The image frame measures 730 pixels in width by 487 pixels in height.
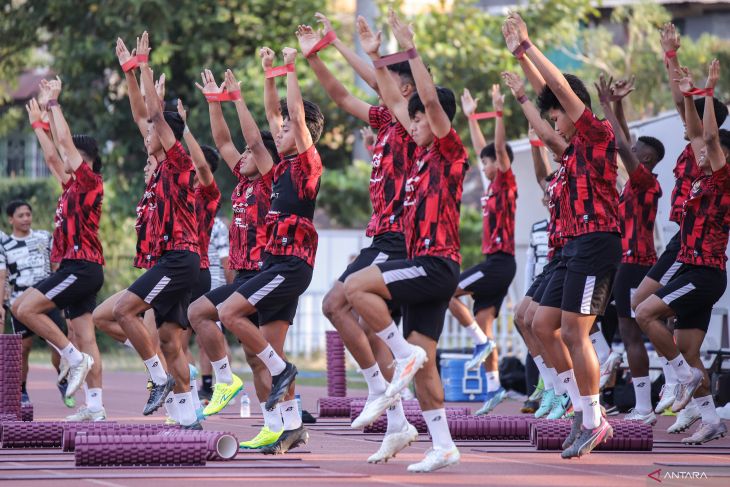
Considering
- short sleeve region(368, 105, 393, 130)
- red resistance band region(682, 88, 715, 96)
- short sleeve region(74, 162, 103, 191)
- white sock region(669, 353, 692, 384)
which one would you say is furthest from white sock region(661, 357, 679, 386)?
short sleeve region(74, 162, 103, 191)

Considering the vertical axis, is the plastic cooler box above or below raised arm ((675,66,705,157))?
below

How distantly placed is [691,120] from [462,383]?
603cm

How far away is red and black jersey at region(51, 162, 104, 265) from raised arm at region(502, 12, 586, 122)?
4.78 metres

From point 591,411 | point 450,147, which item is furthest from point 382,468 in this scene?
point 450,147

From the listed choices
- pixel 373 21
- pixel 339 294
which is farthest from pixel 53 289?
pixel 373 21

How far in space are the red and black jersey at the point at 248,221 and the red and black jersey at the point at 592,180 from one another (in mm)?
2826

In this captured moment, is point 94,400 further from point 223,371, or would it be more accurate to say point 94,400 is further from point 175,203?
point 175,203

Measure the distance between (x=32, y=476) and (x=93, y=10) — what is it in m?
17.6

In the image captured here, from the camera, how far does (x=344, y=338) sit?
9.09 meters

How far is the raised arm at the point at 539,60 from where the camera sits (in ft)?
26.9

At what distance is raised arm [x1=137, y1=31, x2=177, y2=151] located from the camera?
9.66 metres

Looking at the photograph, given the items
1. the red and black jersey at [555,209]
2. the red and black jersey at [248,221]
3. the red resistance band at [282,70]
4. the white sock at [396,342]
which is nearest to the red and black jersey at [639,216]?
the red and black jersey at [555,209]

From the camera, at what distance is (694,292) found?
988 centimetres

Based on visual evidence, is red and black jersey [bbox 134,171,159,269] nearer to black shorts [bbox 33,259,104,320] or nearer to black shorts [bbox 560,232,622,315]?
black shorts [bbox 33,259,104,320]
